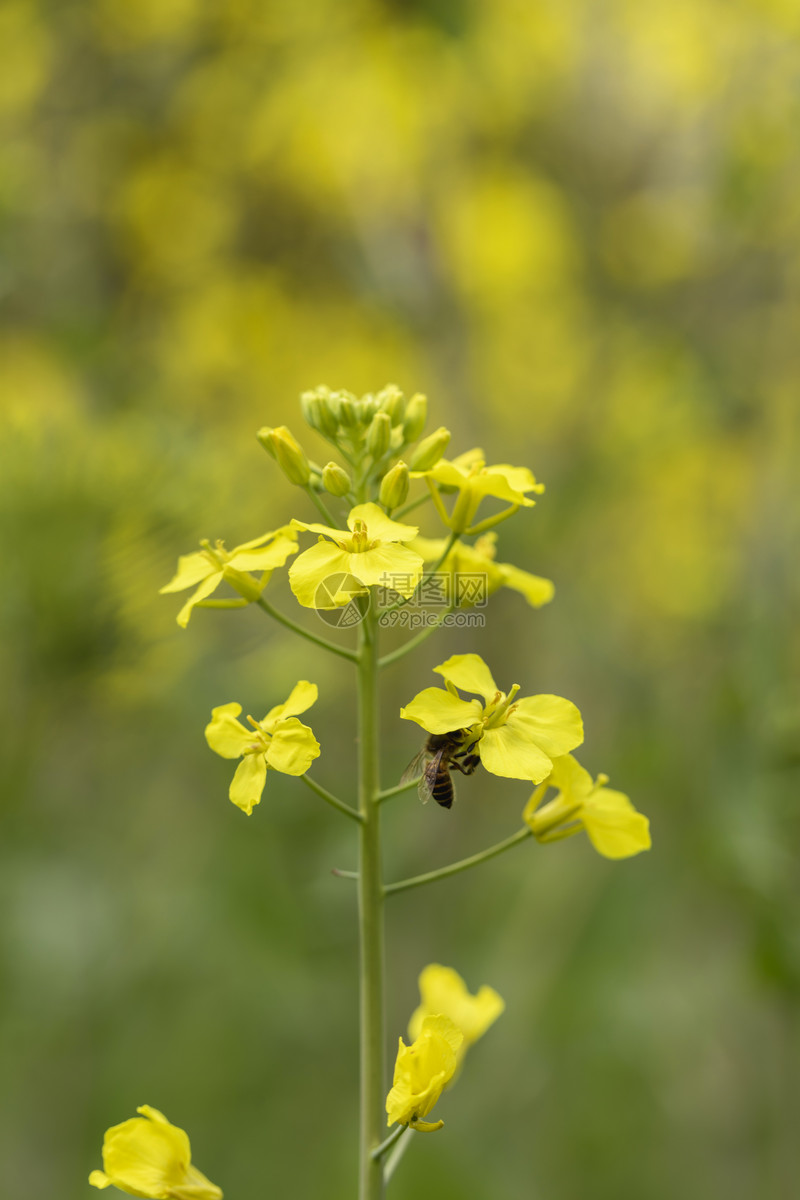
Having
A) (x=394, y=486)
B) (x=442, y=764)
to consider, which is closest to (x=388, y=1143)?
(x=442, y=764)

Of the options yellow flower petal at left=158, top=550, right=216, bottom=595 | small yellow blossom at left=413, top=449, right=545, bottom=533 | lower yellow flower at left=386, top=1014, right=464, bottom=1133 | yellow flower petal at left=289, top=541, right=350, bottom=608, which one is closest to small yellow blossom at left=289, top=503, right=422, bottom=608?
yellow flower petal at left=289, top=541, right=350, bottom=608

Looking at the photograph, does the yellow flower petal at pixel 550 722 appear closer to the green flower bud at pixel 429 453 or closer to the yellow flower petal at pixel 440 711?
the yellow flower petal at pixel 440 711

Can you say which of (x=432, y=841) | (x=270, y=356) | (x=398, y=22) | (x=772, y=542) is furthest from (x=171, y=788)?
(x=398, y=22)

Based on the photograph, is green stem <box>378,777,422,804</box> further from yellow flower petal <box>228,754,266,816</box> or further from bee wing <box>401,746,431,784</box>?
yellow flower petal <box>228,754,266,816</box>

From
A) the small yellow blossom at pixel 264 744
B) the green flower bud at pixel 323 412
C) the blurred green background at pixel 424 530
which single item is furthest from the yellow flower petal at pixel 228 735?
the blurred green background at pixel 424 530

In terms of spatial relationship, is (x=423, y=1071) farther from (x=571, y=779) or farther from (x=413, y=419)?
(x=413, y=419)

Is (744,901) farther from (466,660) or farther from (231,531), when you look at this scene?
(466,660)
